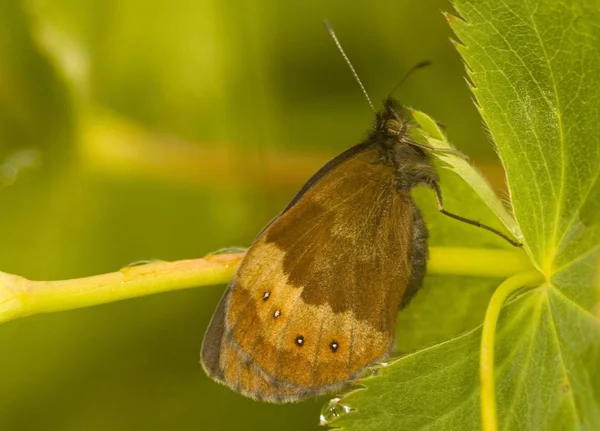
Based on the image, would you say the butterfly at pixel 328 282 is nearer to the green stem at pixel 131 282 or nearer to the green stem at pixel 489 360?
the green stem at pixel 131 282

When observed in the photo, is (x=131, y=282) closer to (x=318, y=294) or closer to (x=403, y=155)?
(x=318, y=294)

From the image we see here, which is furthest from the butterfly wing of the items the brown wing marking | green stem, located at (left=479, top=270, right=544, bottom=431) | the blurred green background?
the blurred green background

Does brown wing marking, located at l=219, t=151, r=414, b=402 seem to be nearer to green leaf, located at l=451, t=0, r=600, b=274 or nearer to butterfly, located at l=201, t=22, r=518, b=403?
butterfly, located at l=201, t=22, r=518, b=403

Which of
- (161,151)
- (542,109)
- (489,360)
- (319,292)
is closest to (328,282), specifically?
(319,292)

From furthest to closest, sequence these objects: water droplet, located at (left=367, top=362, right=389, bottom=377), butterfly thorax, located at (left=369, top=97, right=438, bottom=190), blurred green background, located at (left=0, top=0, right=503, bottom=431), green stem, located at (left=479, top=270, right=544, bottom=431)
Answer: blurred green background, located at (left=0, top=0, right=503, bottom=431) → butterfly thorax, located at (left=369, top=97, right=438, bottom=190) → water droplet, located at (left=367, top=362, right=389, bottom=377) → green stem, located at (left=479, top=270, right=544, bottom=431)

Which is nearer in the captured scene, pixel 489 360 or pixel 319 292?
pixel 489 360

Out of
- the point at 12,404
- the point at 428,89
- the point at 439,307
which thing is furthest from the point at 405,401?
the point at 12,404

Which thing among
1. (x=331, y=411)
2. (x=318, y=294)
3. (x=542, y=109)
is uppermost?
(x=542, y=109)
